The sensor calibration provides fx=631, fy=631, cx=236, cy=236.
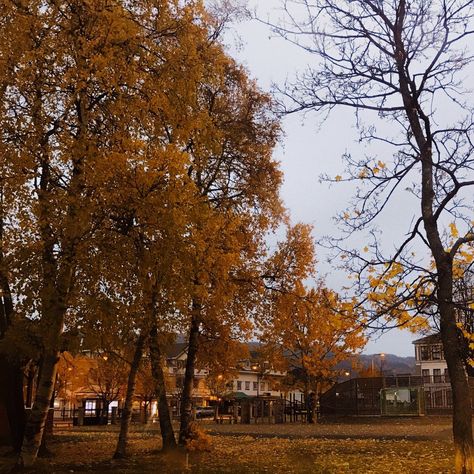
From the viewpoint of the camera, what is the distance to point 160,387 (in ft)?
50.4

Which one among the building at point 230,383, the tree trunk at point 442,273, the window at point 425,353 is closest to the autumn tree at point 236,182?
the tree trunk at point 442,273

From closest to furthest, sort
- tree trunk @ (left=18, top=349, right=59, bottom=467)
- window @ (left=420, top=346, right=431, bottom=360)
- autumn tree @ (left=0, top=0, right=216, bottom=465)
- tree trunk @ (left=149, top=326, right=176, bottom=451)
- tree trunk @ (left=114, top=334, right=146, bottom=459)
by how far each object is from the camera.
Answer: autumn tree @ (left=0, top=0, right=216, bottom=465) → tree trunk @ (left=18, top=349, right=59, bottom=467) → tree trunk @ (left=149, top=326, right=176, bottom=451) → tree trunk @ (left=114, top=334, right=146, bottom=459) → window @ (left=420, top=346, right=431, bottom=360)

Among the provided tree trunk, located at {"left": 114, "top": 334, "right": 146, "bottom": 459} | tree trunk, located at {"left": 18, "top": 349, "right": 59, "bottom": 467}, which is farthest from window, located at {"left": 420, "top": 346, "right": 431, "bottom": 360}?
tree trunk, located at {"left": 18, "top": 349, "right": 59, "bottom": 467}

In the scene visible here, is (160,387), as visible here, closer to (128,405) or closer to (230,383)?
(128,405)

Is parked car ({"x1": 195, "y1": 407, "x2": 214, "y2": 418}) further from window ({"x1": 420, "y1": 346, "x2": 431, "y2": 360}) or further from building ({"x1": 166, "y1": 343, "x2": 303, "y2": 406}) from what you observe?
window ({"x1": 420, "y1": 346, "x2": 431, "y2": 360})

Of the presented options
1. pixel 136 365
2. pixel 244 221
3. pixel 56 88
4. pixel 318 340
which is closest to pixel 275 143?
pixel 244 221

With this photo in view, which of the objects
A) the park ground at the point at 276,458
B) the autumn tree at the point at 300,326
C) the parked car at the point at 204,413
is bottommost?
the parked car at the point at 204,413

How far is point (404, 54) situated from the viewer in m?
10.5

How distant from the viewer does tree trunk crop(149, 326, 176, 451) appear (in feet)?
49.2

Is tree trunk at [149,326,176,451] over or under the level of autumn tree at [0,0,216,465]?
under

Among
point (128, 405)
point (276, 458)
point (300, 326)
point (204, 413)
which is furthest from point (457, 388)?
point (204, 413)

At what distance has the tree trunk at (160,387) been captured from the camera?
14984mm

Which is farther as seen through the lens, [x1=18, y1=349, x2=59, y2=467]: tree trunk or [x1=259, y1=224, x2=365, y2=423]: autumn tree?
[x1=259, y1=224, x2=365, y2=423]: autumn tree

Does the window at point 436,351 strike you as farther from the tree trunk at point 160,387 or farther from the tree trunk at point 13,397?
the tree trunk at point 13,397
